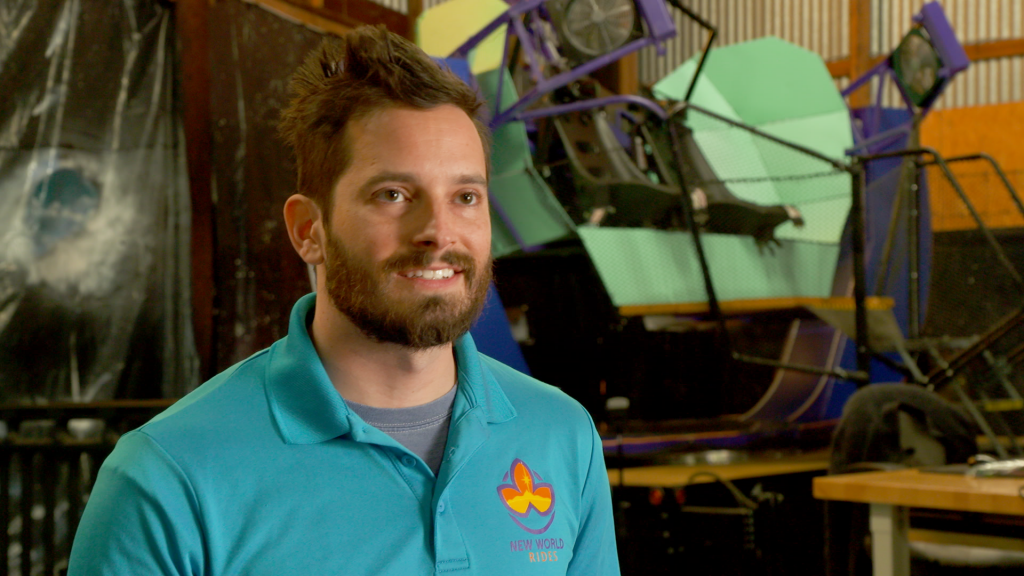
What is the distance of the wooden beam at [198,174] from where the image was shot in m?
4.36

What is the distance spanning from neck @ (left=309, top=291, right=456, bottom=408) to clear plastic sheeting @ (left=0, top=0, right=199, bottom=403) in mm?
3224

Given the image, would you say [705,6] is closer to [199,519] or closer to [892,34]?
[892,34]

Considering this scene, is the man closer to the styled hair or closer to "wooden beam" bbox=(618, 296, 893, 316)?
the styled hair

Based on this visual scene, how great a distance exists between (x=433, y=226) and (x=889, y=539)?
5.46 feet

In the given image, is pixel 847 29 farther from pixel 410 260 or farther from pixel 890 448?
pixel 410 260

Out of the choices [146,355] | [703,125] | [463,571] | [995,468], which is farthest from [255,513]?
[703,125]

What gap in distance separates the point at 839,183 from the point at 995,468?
3.74 meters

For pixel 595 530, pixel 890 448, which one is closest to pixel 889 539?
pixel 890 448

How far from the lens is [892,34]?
978cm

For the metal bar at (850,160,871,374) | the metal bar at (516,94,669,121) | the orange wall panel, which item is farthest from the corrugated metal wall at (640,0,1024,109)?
the metal bar at (850,160,871,374)

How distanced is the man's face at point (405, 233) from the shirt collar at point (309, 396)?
0.28ft

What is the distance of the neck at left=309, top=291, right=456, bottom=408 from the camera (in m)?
1.21

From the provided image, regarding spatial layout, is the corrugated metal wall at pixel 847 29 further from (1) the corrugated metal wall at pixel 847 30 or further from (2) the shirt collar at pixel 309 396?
(2) the shirt collar at pixel 309 396

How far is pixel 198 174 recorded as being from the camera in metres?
4.39
